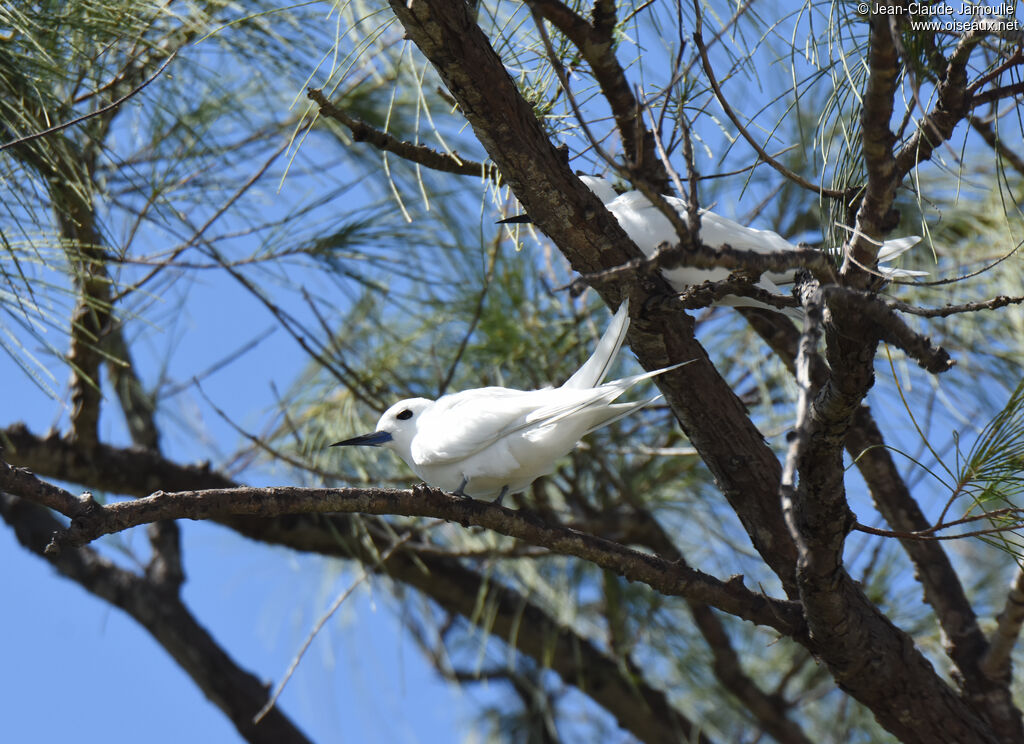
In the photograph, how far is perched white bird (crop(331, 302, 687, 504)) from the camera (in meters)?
1.60

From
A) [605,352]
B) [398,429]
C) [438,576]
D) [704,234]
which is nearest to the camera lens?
[605,352]

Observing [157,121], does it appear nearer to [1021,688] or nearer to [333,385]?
[333,385]

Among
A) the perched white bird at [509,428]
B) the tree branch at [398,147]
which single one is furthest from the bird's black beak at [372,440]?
the tree branch at [398,147]

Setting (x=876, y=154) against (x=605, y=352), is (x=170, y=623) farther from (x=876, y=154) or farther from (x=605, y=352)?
(x=876, y=154)

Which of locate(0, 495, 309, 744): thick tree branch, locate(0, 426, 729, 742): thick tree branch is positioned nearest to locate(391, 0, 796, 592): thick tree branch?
locate(0, 426, 729, 742): thick tree branch

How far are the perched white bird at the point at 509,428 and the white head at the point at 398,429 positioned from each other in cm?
7

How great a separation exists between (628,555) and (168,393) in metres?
1.89

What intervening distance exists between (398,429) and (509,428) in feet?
1.18

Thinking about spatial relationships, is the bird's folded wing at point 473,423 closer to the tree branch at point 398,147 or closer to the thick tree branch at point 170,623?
the tree branch at point 398,147

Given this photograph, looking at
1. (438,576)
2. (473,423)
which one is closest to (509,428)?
(473,423)

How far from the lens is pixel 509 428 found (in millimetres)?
1704

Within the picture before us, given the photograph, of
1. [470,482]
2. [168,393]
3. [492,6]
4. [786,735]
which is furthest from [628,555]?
[168,393]

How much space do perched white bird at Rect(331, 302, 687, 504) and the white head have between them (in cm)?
7

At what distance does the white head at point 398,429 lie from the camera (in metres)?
1.98
